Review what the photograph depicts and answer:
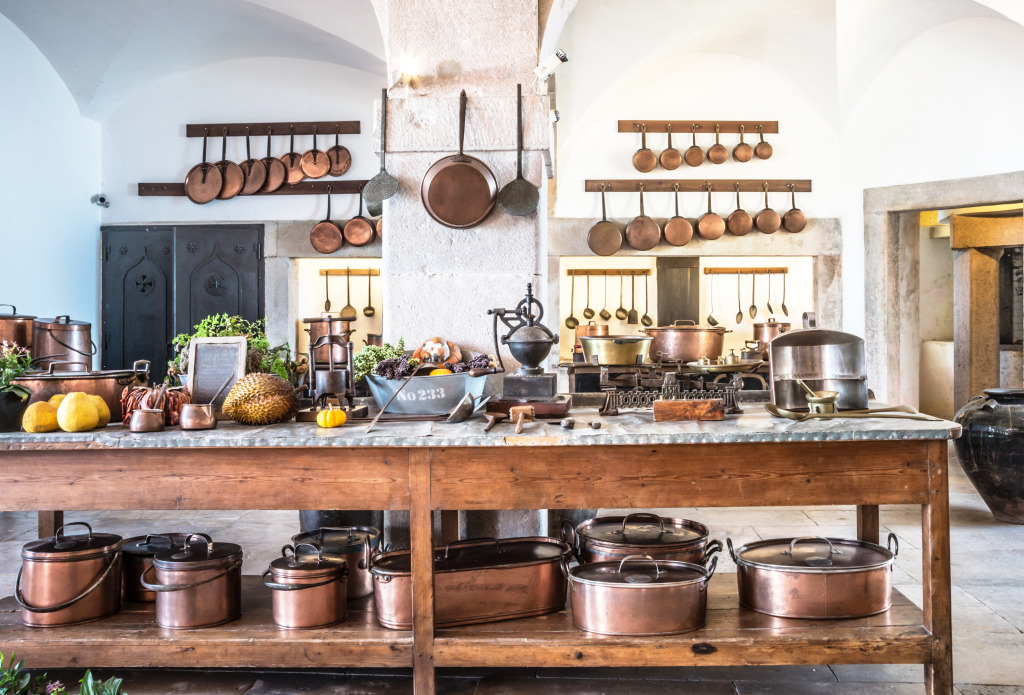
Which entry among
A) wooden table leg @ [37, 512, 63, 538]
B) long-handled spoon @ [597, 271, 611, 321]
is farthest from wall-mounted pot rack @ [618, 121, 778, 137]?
wooden table leg @ [37, 512, 63, 538]

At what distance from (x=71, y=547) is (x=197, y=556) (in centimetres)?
48

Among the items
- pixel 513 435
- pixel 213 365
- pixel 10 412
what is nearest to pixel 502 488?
pixel 513 435

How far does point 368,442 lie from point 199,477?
→ 614 millimetres

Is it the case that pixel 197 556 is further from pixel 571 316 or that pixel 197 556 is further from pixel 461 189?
pixel 571 316

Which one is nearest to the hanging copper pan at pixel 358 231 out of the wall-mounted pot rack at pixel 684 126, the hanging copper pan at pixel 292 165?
the hanging copper pan at pixel 292 165

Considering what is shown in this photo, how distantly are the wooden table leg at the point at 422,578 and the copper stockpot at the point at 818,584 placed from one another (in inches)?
45.0

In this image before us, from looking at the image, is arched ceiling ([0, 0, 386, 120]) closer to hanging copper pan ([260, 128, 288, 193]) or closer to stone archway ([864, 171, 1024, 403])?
hanging copper pan ([260, 128, 288, 193])

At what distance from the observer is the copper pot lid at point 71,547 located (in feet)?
9.57

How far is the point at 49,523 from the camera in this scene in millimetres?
3668

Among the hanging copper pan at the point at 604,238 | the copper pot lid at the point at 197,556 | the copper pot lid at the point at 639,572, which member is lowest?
the copper pot lid at the point at 639,572

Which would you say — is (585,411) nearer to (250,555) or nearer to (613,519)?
(613,519)

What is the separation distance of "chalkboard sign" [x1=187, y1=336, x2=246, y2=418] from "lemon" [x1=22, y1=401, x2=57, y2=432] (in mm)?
548

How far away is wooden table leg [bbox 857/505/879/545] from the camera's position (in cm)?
329

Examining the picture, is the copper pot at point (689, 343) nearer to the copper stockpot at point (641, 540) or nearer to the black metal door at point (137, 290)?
the copper stockpot at point (641, 540)
